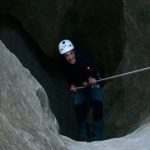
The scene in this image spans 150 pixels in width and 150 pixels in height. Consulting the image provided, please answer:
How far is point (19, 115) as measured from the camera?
404 cm

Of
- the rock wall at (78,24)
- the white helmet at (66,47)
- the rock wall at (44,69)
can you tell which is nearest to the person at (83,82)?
the white helmet at (66,47)

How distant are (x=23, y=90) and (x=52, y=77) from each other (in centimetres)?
692

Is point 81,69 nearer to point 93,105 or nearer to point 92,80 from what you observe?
point 92,80

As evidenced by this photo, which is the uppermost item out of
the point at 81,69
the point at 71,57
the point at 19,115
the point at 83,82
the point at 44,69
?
the point at 19,115

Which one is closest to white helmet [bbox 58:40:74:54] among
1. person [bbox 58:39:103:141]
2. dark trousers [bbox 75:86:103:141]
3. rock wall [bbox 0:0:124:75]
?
person [bbox 58:39:103:141]

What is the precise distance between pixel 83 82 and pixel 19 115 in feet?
13.7

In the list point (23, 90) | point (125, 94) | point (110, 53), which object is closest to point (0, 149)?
point (23, 90)

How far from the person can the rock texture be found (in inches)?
124

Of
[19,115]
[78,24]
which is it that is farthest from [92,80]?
[19,115]

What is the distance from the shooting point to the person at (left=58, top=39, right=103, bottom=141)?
8031 mm

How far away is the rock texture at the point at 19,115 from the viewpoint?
3740 mm

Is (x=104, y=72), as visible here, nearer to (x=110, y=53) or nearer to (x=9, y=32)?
(x=110, y=53)

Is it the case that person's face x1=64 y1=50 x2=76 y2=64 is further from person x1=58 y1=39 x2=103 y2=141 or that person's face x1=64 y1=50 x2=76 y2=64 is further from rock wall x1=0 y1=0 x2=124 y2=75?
rock wall x1=0 y1=0 x2=124 y2=75

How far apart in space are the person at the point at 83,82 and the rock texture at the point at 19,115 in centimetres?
314
